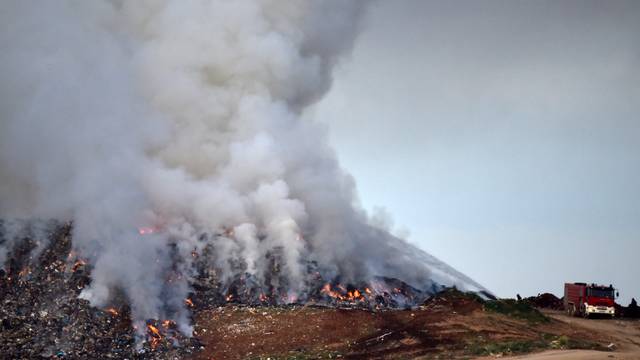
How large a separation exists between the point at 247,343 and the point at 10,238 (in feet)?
60.6

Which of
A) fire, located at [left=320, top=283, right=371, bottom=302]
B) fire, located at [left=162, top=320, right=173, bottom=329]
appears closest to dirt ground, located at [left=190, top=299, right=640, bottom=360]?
fire, located at [left=162, top=320, right=173, bottom=329]

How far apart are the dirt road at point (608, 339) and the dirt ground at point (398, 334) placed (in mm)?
42

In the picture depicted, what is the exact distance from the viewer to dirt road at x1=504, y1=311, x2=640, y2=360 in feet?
76.3

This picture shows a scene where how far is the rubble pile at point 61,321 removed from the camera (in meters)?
29.6

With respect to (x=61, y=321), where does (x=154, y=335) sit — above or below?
below

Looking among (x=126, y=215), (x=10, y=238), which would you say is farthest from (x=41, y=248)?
(x=126, y=215)

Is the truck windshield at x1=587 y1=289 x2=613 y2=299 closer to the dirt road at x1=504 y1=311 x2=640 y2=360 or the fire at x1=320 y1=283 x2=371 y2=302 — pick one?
the dirt road at x1=504 y1=311 x2=640 y2=360

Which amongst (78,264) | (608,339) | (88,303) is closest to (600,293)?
(608,339)

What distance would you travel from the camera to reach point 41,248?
39812 millimetres

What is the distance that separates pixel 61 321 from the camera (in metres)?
32.0

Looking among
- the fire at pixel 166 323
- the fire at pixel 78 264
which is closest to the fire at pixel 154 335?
the fire at pixel 166 323

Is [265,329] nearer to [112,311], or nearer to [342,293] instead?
[112,311]

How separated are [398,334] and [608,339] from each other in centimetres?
1112

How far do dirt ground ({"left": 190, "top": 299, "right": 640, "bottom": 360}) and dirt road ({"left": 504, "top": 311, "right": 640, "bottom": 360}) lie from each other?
0.04 meters
